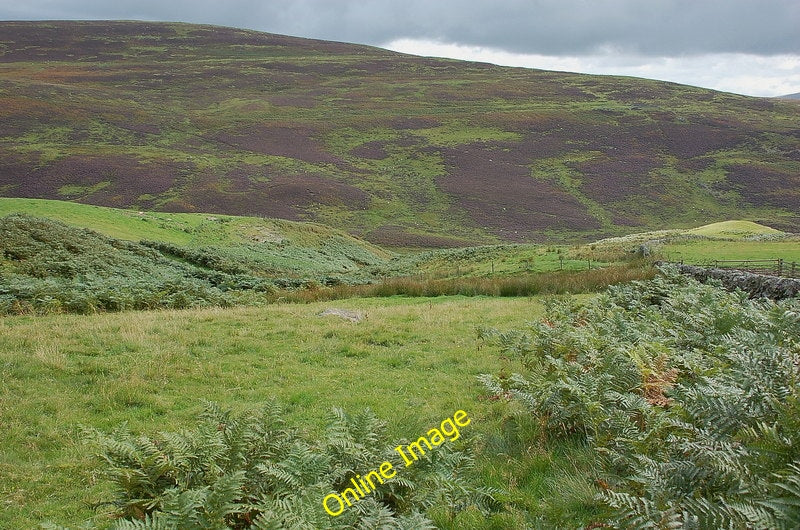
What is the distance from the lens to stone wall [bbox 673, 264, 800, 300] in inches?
599

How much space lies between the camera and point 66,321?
1365 cm

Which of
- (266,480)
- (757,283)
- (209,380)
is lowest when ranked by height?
(209,380)

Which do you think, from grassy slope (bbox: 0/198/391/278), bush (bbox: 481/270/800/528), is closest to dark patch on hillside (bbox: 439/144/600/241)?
grassy slope (bbox: 0/198/391/278)

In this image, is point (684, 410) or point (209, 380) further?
point (209, 380)

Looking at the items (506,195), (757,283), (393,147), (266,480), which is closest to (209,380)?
(266,480)

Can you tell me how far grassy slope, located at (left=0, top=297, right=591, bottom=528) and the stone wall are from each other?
737 centimetres

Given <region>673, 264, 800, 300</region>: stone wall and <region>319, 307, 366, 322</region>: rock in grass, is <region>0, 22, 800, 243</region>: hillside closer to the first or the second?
<region>673, 264, 800, 300</region>: stone wall

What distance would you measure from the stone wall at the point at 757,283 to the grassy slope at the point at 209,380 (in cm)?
737

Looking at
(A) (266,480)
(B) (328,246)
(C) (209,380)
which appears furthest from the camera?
(B) (328,246)

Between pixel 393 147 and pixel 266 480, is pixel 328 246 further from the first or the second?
pixel 393 147

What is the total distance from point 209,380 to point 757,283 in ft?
51.2

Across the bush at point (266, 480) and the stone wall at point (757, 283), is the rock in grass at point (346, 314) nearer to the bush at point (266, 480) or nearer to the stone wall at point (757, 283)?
the bush at point (266, 480)

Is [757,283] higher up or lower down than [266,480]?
lower down

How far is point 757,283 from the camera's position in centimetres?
1688
